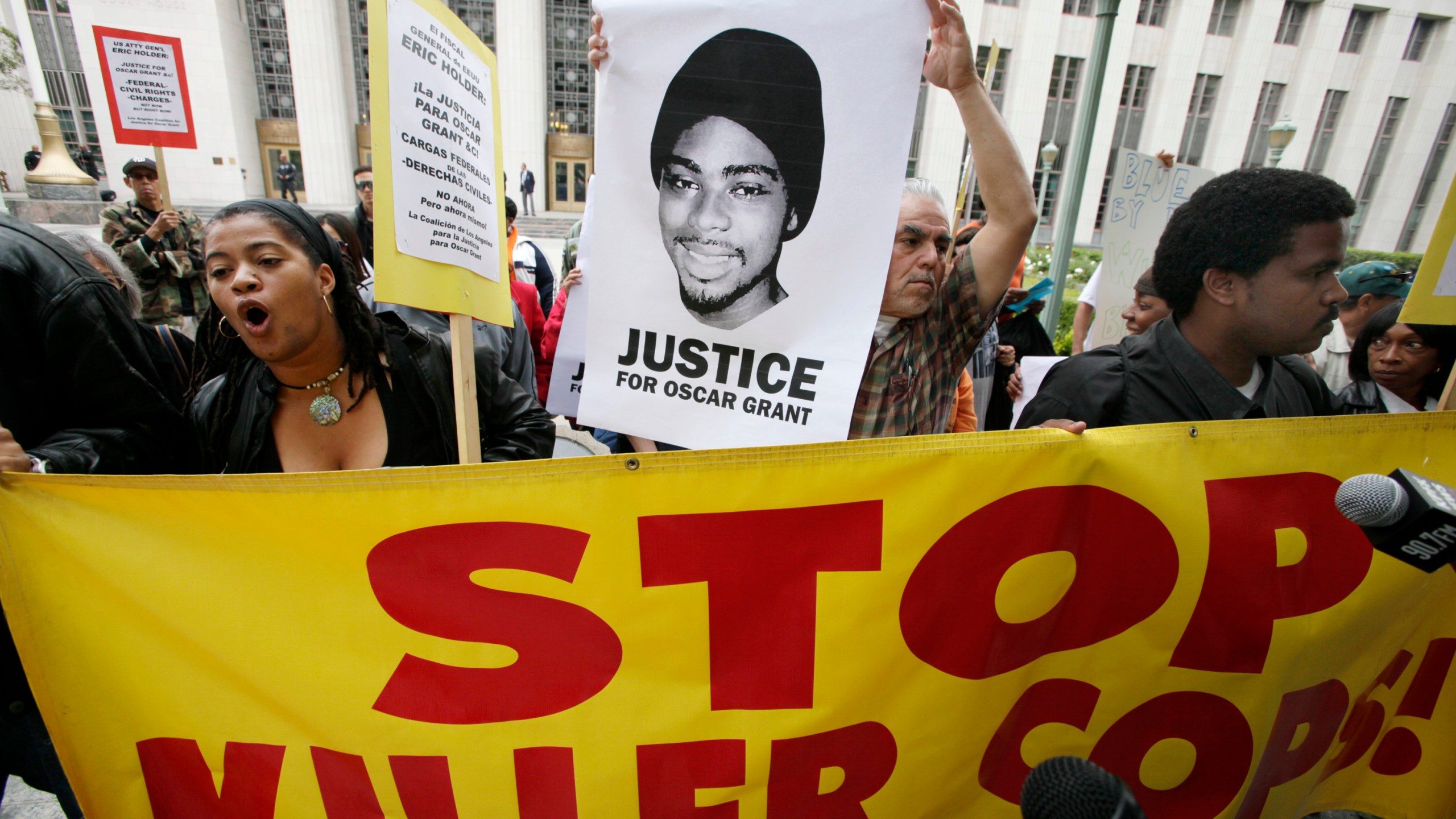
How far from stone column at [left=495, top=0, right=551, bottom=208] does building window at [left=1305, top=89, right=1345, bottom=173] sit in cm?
3180

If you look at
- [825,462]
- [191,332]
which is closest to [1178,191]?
[825,462]

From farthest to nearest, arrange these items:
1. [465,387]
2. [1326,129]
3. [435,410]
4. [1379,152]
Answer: [1379,152] < [1326,129] < [435,410] < [465,387]

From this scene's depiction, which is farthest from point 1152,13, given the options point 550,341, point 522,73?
point 550,341

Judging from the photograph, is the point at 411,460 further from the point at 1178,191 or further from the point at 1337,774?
the point at 1178,191

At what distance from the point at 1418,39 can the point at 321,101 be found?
44.9m

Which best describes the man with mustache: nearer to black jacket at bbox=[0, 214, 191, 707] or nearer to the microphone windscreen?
the microphone windscreen

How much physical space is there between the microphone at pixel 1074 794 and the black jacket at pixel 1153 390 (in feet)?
4.01

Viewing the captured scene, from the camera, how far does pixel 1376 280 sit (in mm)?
2818

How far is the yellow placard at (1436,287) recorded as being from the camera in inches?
63.1

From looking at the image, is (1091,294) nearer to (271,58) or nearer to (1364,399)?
(1364,399)

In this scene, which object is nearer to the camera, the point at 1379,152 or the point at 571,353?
the point at 571,353

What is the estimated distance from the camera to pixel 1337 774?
1651mm

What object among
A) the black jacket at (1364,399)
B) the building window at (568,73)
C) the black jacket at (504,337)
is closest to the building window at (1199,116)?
the building window at (568,73)

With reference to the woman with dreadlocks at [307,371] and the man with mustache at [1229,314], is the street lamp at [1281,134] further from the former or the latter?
the woman with dreadlocks at [307,371]
